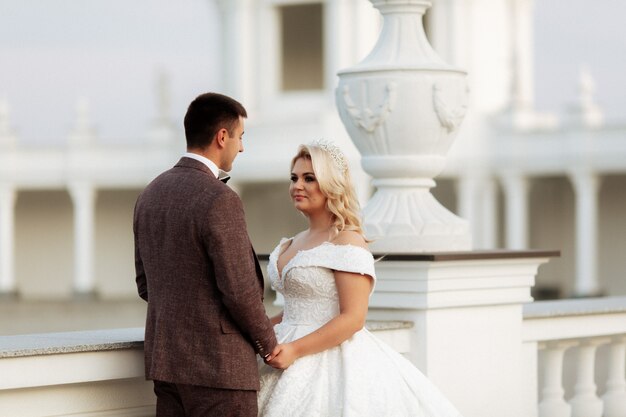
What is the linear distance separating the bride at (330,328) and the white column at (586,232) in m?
28.5

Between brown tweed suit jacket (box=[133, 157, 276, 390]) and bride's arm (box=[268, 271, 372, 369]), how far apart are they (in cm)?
25

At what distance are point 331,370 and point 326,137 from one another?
3173cm

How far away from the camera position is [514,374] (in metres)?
6.64

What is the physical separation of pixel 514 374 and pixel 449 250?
605mm

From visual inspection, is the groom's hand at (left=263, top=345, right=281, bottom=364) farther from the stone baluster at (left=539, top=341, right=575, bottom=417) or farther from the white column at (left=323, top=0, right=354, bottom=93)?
the white column at (left=323, top=0, right=354, bottom=93)

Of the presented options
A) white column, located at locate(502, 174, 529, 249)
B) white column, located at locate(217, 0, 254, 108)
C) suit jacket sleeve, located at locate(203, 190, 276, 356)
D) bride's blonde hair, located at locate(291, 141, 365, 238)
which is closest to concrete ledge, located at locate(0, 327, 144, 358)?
suit jacket sleeve, located at locate(203, 190, 276, 356)

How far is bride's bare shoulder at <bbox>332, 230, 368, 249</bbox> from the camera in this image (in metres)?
5.12

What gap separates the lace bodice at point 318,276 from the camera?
5066 millimetres

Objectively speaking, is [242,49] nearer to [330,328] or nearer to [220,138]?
[330,328]

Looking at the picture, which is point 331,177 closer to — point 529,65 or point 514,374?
point 514,374

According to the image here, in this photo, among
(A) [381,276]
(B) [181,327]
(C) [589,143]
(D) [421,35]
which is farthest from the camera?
(C) [589,143]

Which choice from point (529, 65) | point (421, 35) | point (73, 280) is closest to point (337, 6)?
point (529, 65)

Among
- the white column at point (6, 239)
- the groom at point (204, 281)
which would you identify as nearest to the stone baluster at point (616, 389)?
the groom at point (204, 281)

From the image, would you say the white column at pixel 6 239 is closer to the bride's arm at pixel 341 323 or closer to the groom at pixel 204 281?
the bride's arm at pixel 341 323
